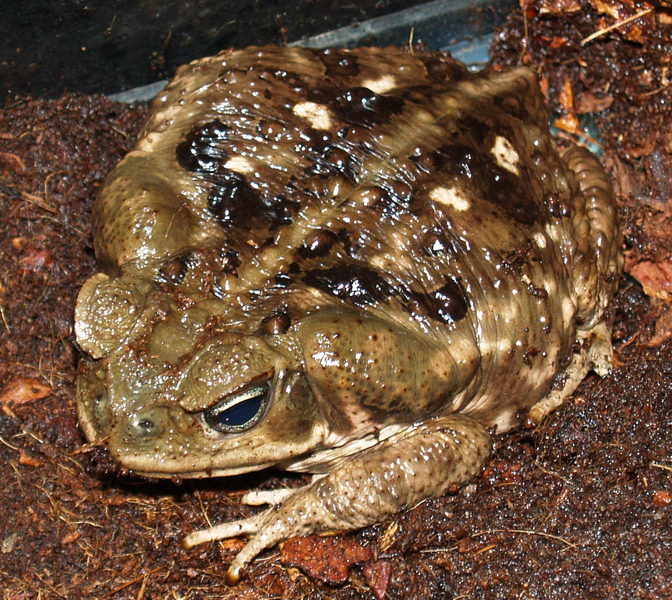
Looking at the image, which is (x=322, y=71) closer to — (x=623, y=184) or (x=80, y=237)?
(x=80, y=237)

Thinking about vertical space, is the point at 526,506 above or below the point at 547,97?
below

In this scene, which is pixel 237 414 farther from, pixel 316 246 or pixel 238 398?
pixel 316 246

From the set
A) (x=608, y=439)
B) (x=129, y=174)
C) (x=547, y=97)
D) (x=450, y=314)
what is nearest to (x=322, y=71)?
(x=129, y=174)

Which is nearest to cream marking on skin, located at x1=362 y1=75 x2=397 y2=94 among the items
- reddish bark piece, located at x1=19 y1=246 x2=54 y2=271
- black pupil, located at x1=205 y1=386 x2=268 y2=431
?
black pupil, located at x1=205 y1=386 x2=268 y2=431

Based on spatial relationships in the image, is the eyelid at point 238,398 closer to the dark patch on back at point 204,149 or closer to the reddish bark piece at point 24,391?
the dark patch on back at point 204,149

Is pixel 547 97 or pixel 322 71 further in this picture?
pixel 547 97

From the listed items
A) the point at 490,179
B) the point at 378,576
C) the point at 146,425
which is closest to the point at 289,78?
the point at 490,179
